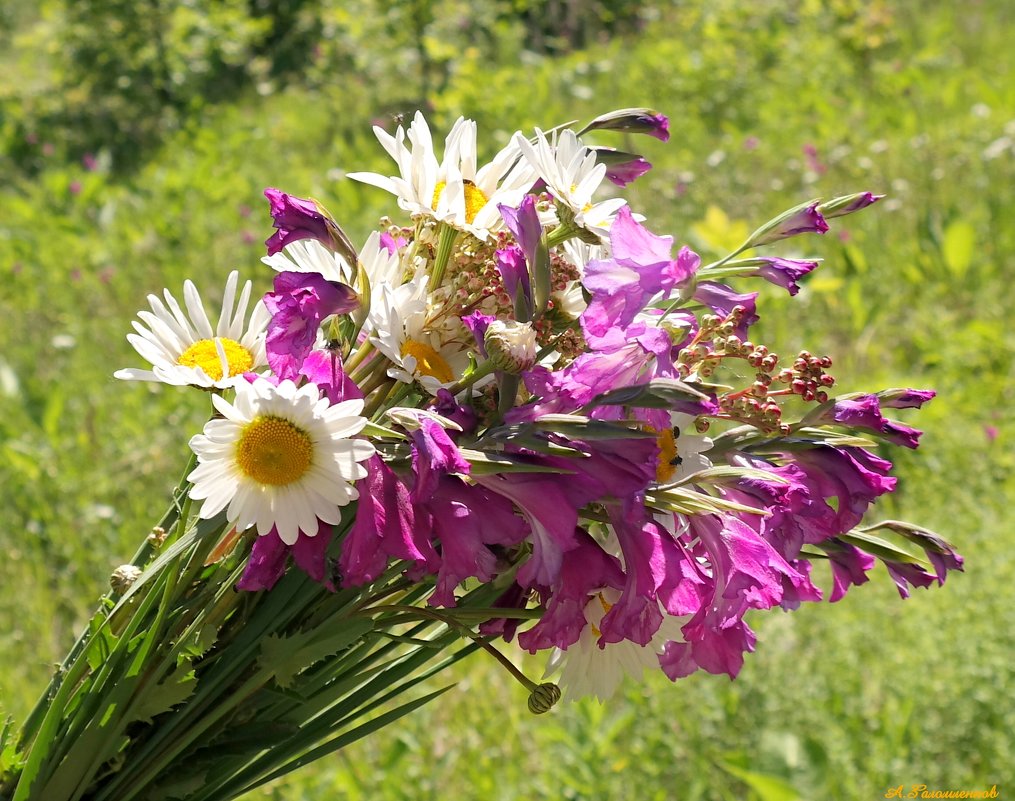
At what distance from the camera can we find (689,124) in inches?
181

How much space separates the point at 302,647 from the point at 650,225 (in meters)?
2.60

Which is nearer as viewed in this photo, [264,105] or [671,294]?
[671,294]

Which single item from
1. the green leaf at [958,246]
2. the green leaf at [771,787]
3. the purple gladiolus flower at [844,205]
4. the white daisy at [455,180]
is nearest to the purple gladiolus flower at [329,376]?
the white daisy at [455,180]

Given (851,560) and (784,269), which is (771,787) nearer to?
(851,560)

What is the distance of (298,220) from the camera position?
0.64m

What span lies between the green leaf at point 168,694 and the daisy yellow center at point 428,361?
24 centimetres

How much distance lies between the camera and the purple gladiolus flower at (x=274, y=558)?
0.59 metres

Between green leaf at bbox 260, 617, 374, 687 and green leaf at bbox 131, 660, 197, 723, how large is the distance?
5cm

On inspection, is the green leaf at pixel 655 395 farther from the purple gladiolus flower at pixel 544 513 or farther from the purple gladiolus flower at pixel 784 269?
the purple gladiolus flower at pixel 784 269

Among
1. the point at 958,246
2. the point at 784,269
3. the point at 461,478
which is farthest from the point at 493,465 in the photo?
the point at 958,246

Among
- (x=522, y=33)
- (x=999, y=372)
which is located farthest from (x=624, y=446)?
(x=522, y=33)

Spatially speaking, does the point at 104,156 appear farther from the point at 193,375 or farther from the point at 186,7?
the point at 193,375

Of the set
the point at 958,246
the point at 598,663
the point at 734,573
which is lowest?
the point at 958,246

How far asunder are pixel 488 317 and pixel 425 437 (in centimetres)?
10
